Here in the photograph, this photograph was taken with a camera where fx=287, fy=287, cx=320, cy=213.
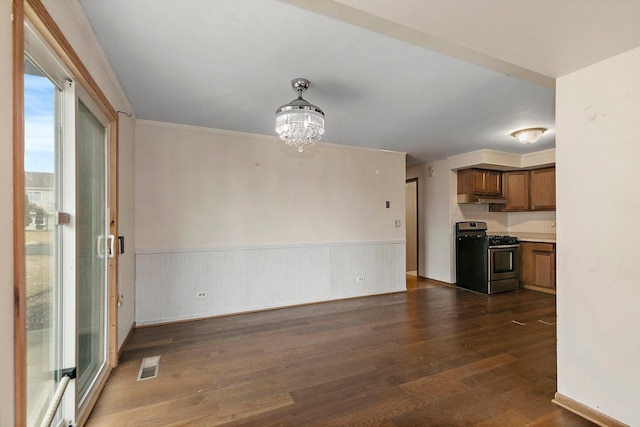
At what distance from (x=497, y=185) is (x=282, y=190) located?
13.5 feet

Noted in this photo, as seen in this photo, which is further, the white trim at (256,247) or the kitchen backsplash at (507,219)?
the kitchen backsplash at (507,219)

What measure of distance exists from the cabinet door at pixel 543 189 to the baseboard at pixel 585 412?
13.0ft

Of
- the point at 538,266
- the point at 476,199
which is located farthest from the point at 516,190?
the point at 538,266

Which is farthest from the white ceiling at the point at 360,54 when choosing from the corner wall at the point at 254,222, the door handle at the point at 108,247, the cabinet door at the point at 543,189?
the cabinet door at the point at 543,189

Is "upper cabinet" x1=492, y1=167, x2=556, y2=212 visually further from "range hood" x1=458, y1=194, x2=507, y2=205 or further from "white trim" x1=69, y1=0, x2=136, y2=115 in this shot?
"white trim" x1=69, y1=0, x2=136, y2=115

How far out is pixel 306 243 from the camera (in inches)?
163

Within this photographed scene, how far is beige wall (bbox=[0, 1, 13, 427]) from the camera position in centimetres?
90

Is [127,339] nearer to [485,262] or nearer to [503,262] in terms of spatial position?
[485,262]

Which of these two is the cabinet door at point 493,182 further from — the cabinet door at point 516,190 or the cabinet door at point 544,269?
the cabinet door at point 544,269

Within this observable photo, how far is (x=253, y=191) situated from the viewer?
151 inches

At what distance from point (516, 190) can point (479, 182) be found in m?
0.89

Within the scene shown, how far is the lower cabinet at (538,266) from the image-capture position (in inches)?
181

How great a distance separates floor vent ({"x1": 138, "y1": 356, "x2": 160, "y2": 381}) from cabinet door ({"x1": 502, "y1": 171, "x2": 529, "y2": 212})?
597cm

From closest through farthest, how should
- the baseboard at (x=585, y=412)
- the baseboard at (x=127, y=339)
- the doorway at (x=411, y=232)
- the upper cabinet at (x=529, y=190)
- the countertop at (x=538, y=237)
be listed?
the baseboard at (x=585, y=412) → the baseboard at (x=127, y=339) → the countertop at (x=538, y=237) → the upper cabinet at (x=529, y=190) → the doorway at (x=411, y=232)
